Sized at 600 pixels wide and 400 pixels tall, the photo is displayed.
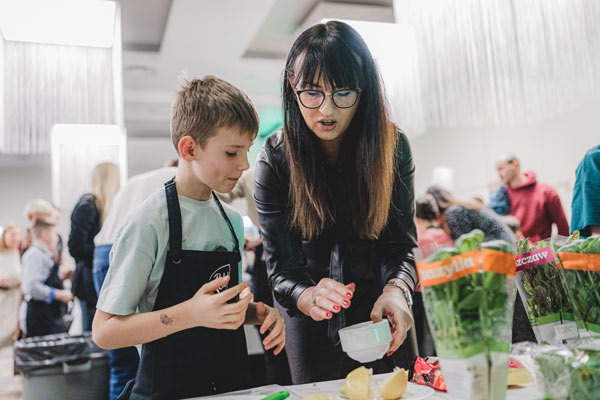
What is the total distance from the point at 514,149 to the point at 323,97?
5.17 m

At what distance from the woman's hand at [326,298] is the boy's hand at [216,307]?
0.50 ft

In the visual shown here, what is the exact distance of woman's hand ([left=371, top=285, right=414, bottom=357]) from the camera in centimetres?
95

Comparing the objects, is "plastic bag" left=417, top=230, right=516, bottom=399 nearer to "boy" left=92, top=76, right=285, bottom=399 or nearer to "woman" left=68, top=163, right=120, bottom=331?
"boy" left=92, top=76, right=285, bottom=399

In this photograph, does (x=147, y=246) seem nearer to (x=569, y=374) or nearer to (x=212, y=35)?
(x=569, y=374)

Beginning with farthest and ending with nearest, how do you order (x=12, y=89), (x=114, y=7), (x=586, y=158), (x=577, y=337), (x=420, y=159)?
1. (x=420, y=159)
2. (x=114, y=7)
3. (x=12, y=89)
4. (x=586, y=158)
5. (x=577, y=337)

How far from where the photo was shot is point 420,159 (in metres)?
6.56

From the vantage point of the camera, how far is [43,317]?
376 cm

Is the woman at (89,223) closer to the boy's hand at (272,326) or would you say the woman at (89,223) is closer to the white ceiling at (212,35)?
the white ceiling at (212,35)

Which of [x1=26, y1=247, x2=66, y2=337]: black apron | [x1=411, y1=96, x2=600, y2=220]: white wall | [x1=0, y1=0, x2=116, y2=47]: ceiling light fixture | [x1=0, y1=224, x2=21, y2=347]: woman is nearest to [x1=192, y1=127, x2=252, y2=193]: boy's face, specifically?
[x1=0, y1=0, x2=116, y2=47]: ceiling light fixture

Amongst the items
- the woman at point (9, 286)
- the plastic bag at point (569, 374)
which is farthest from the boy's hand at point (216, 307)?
the woman at point (9, 286)

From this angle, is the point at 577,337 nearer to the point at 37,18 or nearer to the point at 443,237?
the point at 443,237

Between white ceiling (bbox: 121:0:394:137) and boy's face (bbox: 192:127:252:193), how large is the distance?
2443 millimetres

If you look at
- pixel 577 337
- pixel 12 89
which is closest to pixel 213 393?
pixel 577 337

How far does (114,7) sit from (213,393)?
2.49 m
